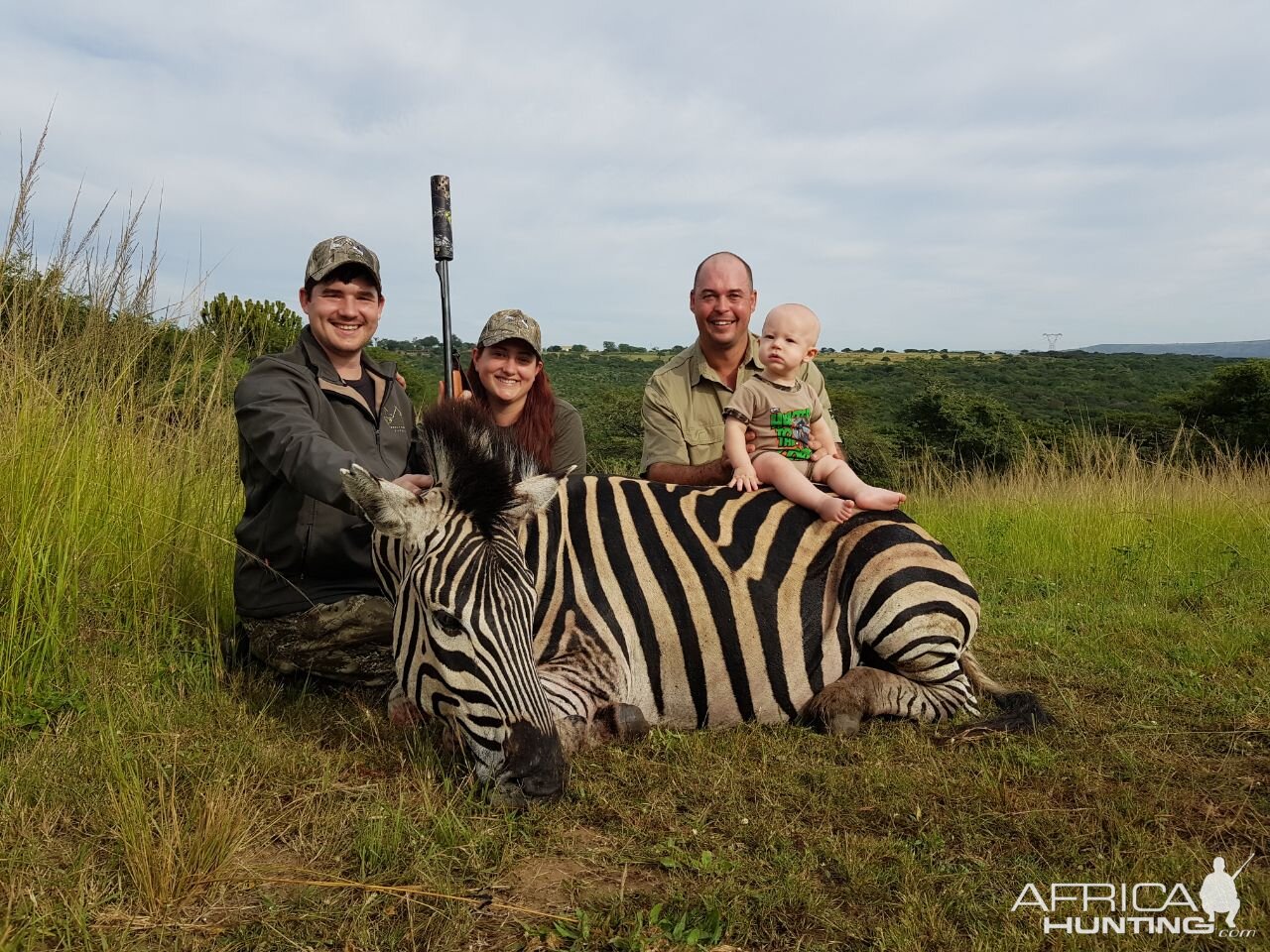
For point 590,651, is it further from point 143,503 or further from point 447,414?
point 143,503

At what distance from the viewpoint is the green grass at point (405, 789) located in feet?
7.06

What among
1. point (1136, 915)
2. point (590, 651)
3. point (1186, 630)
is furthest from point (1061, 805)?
point (1186, 630)

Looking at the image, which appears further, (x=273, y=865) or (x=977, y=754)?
(x=977, y=754)

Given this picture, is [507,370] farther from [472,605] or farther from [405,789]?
[405,789]

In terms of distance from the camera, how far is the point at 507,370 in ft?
15.0

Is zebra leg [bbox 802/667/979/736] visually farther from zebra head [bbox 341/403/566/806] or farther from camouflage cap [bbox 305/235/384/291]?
camouflage cap [bbox 305/235/384/291]

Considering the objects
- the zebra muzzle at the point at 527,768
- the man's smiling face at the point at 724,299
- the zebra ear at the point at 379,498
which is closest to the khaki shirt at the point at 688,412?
the man's smiling face at the point at 724,299

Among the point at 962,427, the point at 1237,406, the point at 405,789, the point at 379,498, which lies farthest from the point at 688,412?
the point at 1237,406

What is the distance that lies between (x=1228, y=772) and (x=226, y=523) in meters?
4.63

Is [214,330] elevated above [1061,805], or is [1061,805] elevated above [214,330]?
[214,330]

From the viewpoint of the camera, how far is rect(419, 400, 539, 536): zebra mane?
2.91m

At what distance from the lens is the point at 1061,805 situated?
284 centimetres

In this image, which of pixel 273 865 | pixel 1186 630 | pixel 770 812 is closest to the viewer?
pixel 273 865

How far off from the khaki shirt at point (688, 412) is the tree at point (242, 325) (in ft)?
7.64
